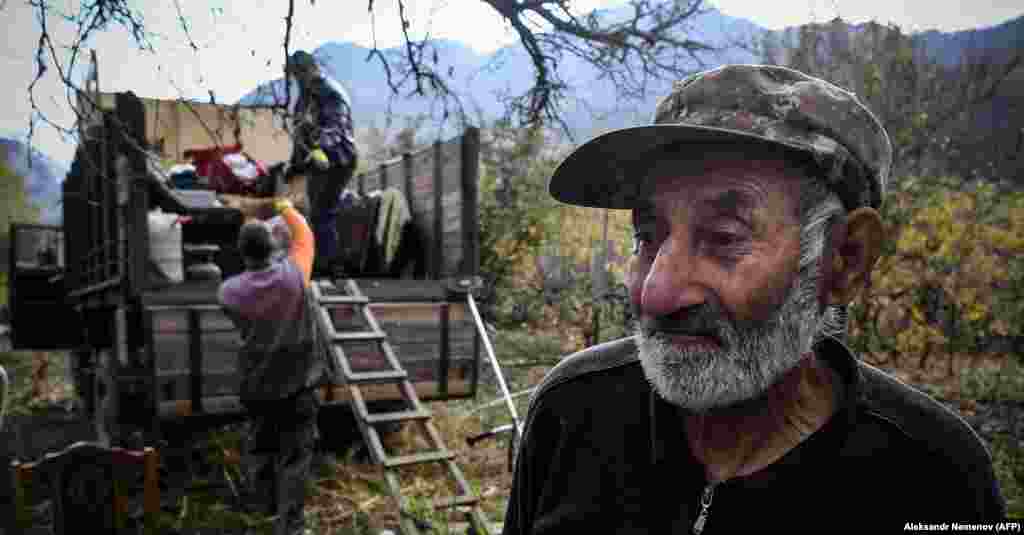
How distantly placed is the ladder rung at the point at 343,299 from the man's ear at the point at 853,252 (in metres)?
4.56

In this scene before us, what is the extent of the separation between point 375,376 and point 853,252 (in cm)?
422

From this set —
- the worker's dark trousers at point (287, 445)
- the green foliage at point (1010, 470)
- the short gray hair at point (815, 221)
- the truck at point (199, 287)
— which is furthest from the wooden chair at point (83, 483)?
the green foliage at point (1010, 470)

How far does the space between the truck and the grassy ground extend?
0.71 metres

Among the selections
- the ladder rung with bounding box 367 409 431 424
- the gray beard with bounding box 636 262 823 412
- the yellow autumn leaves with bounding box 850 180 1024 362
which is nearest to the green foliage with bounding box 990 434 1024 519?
the yellow autumn leaves with bounding box 850 180 1024 362

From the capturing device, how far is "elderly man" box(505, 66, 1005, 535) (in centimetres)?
109

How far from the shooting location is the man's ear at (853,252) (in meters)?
1.17

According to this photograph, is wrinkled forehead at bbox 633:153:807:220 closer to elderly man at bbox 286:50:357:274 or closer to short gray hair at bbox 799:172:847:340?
short gray hair at bbox 799:172:847:340

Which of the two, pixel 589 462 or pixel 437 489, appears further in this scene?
pixel 437 489

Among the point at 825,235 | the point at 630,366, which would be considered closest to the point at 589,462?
the point at 630,366

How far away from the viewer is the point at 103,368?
22.7 ft

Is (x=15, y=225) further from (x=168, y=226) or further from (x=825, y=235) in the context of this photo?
(x=825, y=235)

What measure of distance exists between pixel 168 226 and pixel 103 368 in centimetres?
228

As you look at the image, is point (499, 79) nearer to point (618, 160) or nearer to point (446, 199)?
point (618, 160)

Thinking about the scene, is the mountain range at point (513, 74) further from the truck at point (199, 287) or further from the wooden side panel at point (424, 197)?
the wooden side panel at point (424, 197)
